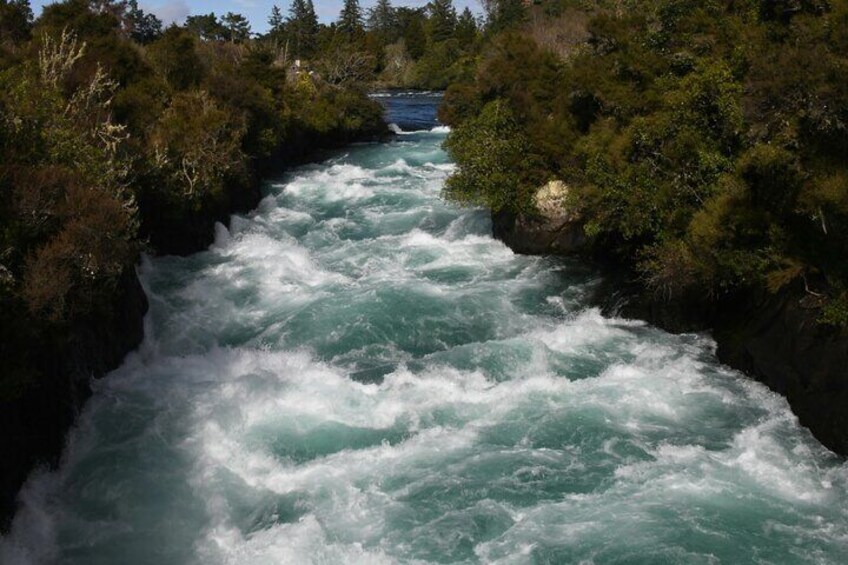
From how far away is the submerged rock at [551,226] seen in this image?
84.8 ft

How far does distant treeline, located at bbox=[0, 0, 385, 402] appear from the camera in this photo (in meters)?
14.0

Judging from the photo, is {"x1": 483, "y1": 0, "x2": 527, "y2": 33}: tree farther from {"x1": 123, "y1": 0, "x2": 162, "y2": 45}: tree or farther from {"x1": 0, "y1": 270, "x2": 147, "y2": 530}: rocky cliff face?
{"x1": 0, "y1": 270, "x2": 147, "y2": 530}: rocky cliff face

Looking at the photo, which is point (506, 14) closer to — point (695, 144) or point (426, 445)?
point (695, 144)

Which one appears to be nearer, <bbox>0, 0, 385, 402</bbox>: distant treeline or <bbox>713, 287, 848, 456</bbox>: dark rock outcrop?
<bbox>0, 0, 385, 402</bbox>: distant treeline

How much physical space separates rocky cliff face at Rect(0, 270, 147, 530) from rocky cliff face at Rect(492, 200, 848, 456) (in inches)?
557

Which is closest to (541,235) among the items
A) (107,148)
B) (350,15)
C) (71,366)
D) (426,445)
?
(426,445)

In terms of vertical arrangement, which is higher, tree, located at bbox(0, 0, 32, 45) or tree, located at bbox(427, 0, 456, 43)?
tree, located at bbox(427, 0, 456, 43)

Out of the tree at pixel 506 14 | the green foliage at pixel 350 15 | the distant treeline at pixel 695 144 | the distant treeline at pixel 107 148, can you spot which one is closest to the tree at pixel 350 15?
the green foliage at pixel 350 15

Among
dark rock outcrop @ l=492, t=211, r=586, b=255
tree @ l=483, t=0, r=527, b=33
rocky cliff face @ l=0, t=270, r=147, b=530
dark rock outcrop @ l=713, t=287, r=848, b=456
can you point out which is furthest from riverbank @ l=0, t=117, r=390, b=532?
tree @ l=483, t=0, r=527, b=33

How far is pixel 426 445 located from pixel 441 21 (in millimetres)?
117491

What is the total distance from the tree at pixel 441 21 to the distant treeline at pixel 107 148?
6818 cm

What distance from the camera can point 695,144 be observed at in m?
19.7

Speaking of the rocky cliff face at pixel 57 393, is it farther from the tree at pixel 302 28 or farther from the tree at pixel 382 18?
the tree at pixel 382 18

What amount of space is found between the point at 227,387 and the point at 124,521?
194 inches
